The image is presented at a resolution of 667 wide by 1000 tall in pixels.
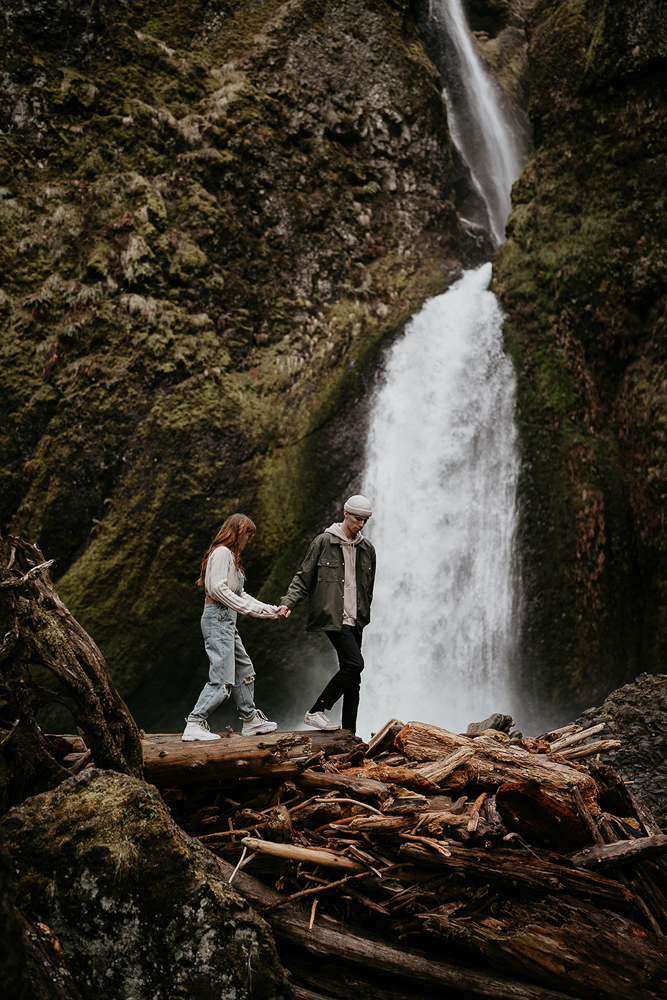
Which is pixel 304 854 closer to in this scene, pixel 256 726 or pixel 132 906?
pixel 132 906

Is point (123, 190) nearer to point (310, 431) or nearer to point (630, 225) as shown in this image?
point (310, 431)

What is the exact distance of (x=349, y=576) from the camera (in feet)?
19.5

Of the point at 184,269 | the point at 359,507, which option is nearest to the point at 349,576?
the point at 359,507

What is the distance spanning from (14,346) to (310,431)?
5249 mm

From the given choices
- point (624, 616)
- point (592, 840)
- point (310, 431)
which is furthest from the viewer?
point (310, 431)

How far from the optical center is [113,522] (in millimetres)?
10680

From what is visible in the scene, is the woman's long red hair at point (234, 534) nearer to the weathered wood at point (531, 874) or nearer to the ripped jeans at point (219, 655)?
the ripped jeans at point (219, 655)

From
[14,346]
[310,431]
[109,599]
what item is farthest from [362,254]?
[109,599]

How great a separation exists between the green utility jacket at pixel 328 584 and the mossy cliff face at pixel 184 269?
5.17 metres

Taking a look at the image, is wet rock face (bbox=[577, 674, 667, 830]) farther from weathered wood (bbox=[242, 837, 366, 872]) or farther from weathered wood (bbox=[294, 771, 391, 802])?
weathered wood (bbox=[242, 837, 366, 872])

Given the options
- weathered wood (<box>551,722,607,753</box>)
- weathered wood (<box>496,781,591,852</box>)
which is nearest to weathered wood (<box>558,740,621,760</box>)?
weathered wood (<box>551,722,607,753</box>)

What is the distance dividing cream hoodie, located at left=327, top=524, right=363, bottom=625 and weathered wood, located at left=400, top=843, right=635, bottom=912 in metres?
2.46

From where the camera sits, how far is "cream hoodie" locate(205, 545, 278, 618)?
17.6 ft

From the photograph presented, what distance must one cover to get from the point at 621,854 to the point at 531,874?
0.56 metres
